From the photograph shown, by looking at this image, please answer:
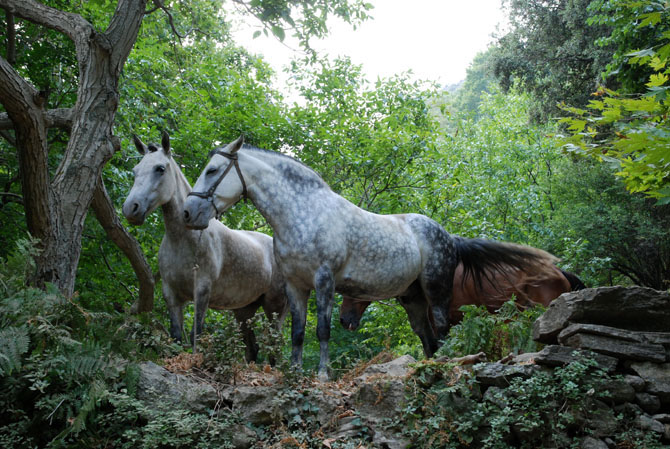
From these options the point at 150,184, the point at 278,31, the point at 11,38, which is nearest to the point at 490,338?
the point at 150,184

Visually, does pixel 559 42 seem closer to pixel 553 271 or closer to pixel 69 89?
pixel 553 271

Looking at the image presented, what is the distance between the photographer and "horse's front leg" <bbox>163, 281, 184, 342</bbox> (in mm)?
6215

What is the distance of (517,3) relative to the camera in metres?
19.4

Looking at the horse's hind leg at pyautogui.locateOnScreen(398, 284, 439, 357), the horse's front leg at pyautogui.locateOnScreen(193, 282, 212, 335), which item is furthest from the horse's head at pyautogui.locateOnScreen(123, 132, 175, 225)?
the horse's hind leg at pyautogui.locateOnScreen(398, 284, 439, 357)

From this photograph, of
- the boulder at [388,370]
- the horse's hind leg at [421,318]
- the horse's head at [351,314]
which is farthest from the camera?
the horse's head at [351,314]

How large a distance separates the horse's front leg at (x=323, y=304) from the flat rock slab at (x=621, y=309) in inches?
82.8

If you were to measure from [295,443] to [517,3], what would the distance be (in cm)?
1891

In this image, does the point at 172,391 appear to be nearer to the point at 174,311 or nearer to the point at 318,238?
the point at 174,311

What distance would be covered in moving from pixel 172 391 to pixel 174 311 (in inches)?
69.8

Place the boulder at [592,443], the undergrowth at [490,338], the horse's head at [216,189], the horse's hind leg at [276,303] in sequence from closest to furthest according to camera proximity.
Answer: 1. the boulder at [592,443]
2. the undergrowth at [490,338]
3. the horse's head at [216,189]
4. the horse's hind leg at [276,303]

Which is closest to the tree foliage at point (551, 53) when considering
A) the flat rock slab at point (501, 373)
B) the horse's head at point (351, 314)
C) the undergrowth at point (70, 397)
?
the horse's head at point (351, 314)

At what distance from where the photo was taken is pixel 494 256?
6805mm

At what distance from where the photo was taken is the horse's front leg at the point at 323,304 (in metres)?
5.45

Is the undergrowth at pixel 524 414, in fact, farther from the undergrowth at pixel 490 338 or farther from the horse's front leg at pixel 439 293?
the horse's front leg at pixel 439 293
